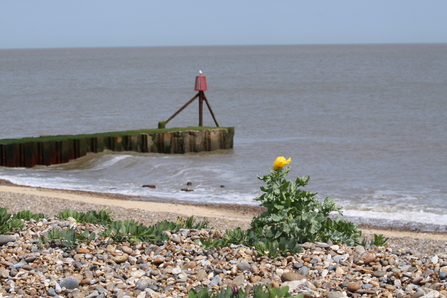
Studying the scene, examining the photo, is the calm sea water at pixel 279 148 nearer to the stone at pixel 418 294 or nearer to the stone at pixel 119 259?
the stone at pixel 119 259

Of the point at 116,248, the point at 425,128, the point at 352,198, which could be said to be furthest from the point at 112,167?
the point at 425,128

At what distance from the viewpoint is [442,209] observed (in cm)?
1320

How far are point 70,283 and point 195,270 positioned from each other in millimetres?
1113

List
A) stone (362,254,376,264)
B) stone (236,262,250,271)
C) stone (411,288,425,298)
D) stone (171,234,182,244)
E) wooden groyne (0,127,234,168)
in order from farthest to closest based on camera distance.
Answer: wooden groyne (0,127,234,168) → stone (171,234,182,244) → stone (362,254,376,264) → stone (236,262,250,271) → stone (411,288,425,298)

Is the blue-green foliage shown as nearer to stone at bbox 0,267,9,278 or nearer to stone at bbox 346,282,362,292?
stone at bbox 346,282,362,292

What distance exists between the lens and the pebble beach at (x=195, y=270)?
185 inches

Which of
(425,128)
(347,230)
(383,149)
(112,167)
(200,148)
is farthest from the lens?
(425,128)

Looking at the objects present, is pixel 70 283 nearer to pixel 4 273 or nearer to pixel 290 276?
pixel 4 273

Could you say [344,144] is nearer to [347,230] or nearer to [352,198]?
[352,198]

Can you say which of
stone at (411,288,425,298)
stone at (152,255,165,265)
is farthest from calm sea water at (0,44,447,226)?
stone at (411,288,425,298)

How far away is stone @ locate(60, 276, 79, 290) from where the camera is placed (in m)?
4.77

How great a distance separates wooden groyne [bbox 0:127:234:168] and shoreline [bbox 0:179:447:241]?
2666mm

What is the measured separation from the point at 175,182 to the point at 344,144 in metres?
9.74

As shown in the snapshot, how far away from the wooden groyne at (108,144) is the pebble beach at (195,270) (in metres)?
11.7
